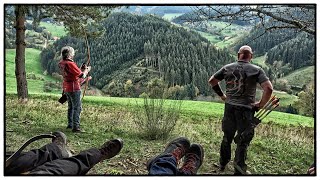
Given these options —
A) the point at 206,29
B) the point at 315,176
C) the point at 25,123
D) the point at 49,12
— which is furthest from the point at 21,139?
the point at 315,176

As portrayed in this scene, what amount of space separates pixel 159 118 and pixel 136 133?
0.35 meters

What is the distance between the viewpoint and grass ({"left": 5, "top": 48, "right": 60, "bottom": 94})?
5.32 metres

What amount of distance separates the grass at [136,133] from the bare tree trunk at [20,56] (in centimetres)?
16

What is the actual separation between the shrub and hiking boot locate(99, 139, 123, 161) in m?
0.97

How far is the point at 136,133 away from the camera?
18.4 ft

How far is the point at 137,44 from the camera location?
514cm

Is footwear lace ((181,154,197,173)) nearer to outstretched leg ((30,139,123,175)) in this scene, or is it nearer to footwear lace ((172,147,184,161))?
footwear lace ((172,147,184,161))

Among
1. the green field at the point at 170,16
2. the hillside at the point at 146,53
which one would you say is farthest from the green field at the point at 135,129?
the green field at the point at 170,16

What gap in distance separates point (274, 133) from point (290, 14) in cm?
159

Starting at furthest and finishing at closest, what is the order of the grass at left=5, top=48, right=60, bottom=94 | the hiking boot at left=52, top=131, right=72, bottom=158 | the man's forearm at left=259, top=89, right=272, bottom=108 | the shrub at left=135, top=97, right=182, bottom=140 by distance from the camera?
the shrub at left=135, top=97, right=182, bottom=140 → the grass at left=5, top=48, right=60, bottom=94 → the hiking boot at left=52, top=131, right=72, bottom=158 → the man's forearm at left=259, top=89, right=272, bottom=108

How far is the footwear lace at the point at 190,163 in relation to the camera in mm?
4230

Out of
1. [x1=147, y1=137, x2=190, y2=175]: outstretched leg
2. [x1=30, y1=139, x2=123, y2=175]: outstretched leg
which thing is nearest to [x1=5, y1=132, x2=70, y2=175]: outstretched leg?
[x1=30, y1=139, x2=123, y2=175]: outstretched leg

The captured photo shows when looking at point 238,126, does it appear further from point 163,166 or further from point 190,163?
point 163,166

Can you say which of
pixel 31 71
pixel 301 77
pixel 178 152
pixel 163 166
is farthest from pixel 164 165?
pixel 31 71
